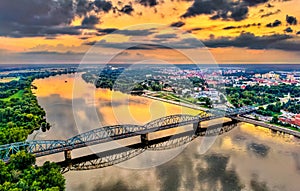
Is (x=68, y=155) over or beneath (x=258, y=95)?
over

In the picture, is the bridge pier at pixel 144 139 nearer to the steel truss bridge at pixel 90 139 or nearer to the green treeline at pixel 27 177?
the steel truss bridge at pixel 90 139

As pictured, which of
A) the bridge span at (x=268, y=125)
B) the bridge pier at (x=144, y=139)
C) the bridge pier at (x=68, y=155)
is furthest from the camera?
the bridge span at (x=268, y=125)

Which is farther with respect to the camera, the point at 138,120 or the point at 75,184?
the point at 138,120

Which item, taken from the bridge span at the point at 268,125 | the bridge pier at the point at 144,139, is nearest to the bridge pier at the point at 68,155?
the bridge pier at the point at 144,139

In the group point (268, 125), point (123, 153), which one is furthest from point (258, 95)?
point (123, 153)

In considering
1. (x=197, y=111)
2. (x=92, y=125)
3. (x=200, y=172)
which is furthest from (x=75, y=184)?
(x=197, y=111)

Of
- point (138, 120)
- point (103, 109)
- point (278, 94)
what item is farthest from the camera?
point (278, 94)

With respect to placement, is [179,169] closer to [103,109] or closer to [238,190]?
[238,190]

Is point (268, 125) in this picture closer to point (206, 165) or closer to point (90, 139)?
point (206, 165)

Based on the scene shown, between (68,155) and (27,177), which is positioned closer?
(27,177)
